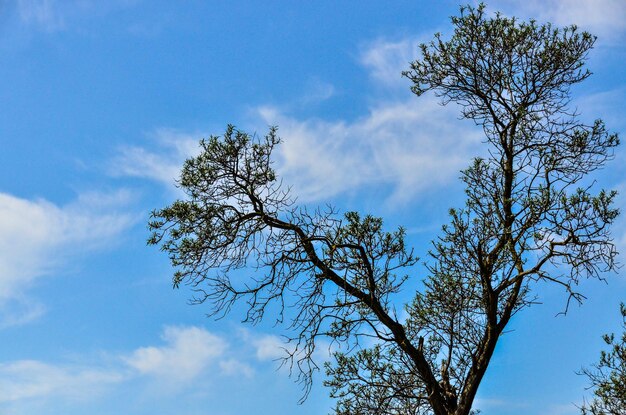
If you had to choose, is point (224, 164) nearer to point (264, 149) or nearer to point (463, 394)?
point (264, 149)

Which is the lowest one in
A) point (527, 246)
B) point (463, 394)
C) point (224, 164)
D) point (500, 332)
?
point (463, 394)

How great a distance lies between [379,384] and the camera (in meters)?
12.9

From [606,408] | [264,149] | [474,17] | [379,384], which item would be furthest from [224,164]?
[606,408]

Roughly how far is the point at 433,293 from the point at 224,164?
4.55 metres

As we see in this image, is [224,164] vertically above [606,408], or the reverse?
[224,164]

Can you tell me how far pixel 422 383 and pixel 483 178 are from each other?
13.2 ft

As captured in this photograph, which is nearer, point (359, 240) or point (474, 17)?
point (359, 240)

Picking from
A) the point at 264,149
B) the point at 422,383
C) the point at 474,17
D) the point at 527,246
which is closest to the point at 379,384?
the point at 422,383

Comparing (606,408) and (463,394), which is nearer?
(463,394)

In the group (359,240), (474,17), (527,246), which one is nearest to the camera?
(527,246)

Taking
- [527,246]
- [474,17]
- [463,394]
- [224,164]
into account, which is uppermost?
[474,17]

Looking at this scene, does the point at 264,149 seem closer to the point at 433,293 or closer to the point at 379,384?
the point at 433,293

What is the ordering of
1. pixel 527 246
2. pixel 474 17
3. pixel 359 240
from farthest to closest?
pixel 474 17, pixel 359 240, pixel 527 246

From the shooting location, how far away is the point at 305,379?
12.3 meters
